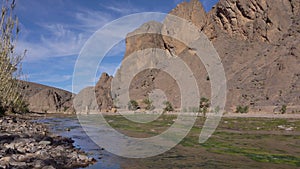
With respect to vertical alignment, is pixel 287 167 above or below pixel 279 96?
below

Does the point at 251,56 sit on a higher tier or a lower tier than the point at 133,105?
higher

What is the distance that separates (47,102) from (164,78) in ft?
288

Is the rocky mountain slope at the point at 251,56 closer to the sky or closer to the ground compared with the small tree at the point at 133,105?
closer to the sky

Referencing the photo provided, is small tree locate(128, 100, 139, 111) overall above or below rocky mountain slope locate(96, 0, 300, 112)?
below

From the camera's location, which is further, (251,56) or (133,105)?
(133,105)

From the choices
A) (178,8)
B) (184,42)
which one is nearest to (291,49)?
(184,42)

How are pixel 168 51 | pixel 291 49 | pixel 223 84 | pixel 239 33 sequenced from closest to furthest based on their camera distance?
1. pixel 291 49
2. pixel 223 84
3. pixel 239 33
4. pixel 168 51

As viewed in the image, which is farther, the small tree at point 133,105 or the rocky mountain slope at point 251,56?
the small tree at point 133,105

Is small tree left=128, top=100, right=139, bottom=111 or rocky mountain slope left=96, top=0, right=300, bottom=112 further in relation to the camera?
small tree left=128, top=100, right=139, bottom=111

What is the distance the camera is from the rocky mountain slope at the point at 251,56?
9300 centimetres

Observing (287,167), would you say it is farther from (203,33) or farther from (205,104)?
(203,33)

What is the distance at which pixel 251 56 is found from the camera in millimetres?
116812

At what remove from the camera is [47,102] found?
199500 millimetres

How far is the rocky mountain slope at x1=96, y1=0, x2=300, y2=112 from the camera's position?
93.0 m
